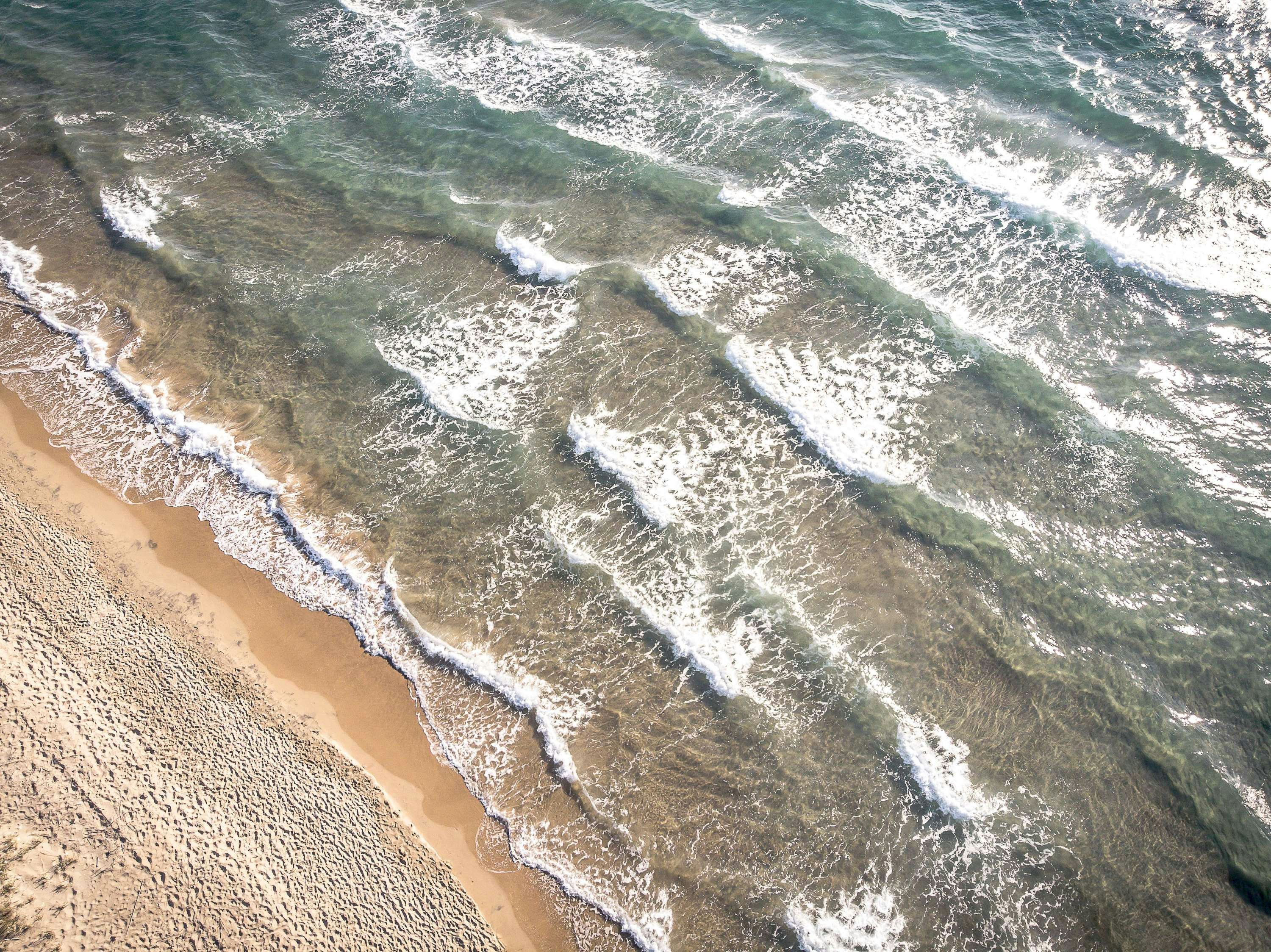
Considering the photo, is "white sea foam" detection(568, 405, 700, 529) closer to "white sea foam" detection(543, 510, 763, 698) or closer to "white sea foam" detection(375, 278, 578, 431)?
"white sea foam" detection(543, 510, 763, 698)

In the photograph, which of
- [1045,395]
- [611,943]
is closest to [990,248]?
[1045,395]

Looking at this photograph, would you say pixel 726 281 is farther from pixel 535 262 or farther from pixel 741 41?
pixel 741 41

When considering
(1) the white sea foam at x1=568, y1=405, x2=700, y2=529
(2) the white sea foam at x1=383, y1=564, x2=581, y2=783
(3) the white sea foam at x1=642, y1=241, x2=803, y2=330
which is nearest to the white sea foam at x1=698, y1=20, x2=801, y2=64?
(3) the white sea foam at x1=642, y1=241, x2=803, y2=330

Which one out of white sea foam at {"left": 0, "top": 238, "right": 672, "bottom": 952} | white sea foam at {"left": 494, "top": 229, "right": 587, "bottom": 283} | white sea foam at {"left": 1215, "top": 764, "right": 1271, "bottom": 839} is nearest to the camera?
white sea foam at {"left": 1215, "top": 764, "right": 1271, "bottom": 839}

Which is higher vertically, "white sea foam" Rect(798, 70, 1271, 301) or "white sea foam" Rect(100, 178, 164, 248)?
"white sea foam" Rect(798, 70, 1271, 301)

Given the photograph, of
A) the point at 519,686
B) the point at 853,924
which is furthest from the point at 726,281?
the point at 853,924
